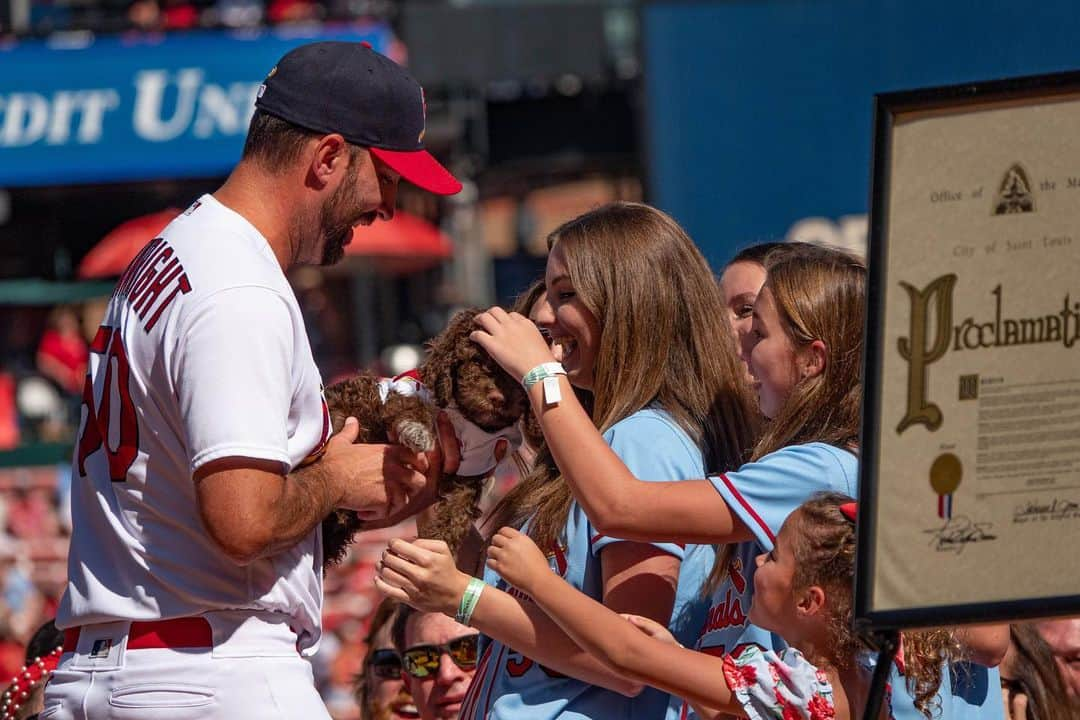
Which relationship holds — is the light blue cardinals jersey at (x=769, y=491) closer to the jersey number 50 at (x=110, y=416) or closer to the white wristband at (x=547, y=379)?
the white wristband at (x=547, y=379)

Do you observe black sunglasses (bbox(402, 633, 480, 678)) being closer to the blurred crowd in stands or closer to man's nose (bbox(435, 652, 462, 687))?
man's nose (bbox(435, 652, 462, 687))

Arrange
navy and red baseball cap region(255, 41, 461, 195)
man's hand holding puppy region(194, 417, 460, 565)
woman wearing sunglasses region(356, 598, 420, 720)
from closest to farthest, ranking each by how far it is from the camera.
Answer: man's hand holding puppy region(194, 417, 460, 565)
navy and red baseball cap region(255, 41, 461, 195)
woman wearing sunglasses region(356, 598, 420, 720)

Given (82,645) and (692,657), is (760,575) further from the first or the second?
(82,645)

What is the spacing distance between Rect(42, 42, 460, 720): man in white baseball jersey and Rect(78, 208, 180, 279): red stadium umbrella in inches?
430

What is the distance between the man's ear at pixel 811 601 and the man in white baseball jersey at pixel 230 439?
942mm

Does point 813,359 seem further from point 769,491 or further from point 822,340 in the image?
point 769,491

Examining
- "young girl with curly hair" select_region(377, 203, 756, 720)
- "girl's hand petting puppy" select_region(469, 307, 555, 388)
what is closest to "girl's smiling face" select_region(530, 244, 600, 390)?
"young girl with curly hair" select_region(377, 203, 756, 720)

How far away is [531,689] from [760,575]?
24.4 inches

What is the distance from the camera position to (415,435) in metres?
3.33

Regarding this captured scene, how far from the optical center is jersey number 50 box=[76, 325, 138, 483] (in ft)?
9.68

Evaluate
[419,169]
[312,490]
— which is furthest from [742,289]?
[312,490]

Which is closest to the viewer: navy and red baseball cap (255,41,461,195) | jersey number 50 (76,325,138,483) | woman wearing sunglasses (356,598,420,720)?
jersey number 50 (76,325,138,483)

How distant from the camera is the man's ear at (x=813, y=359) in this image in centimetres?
339

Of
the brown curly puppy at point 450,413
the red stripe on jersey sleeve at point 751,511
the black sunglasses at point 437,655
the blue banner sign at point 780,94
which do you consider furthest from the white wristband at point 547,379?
the blue banner sign at point 780,94
